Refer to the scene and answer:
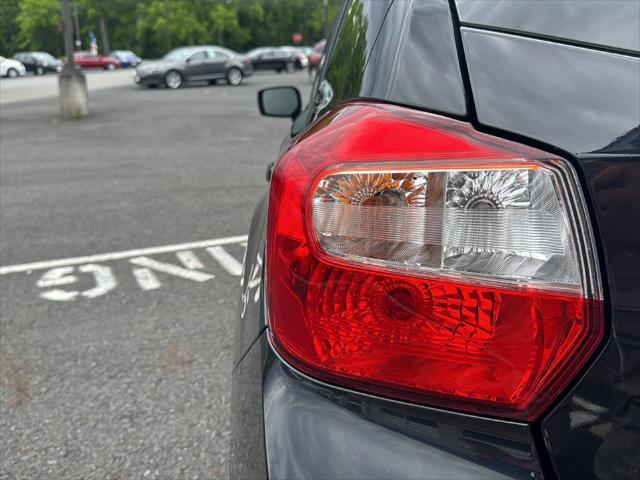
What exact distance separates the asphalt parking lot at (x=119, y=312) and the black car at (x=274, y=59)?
28920 millimetres

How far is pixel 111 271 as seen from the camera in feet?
13.3

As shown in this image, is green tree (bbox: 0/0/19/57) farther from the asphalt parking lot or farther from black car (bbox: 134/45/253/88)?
black car (bbox: 134/45/253/88)

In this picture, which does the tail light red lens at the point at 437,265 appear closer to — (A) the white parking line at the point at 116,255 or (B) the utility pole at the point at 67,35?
(A) the white parking line at the point at 116,255

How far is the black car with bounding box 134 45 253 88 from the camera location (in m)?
23.1

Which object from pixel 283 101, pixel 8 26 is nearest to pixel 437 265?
pixel 283 101

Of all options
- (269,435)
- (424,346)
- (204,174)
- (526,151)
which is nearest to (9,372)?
(269,435)

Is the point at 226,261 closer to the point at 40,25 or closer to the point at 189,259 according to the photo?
the point at 189,259

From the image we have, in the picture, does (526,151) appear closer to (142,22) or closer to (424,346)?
(424,346)

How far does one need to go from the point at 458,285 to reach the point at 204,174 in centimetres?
691

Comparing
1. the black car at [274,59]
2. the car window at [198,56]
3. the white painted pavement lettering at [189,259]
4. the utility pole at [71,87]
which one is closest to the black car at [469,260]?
the white painted pavement lettering at [189,259]

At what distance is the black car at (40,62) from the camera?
1223 cm

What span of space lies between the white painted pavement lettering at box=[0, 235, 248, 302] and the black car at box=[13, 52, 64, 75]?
8495 millimetres

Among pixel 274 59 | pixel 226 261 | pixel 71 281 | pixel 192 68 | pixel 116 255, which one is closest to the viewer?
pixel 71 281

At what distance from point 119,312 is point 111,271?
731 mm
